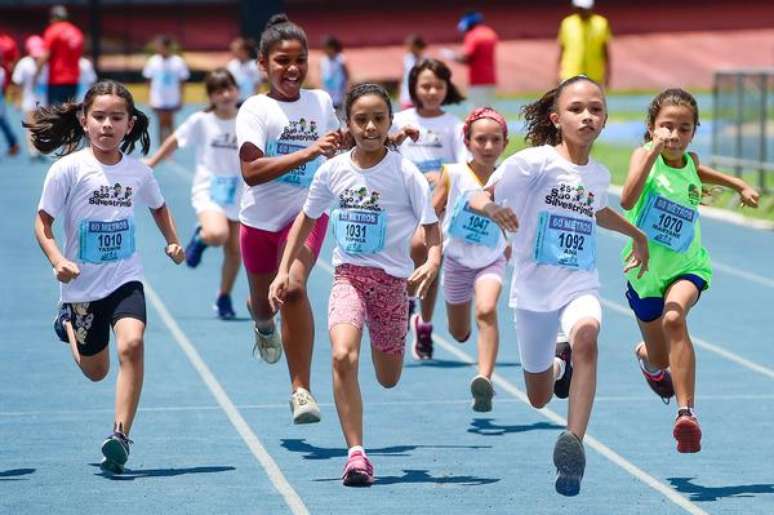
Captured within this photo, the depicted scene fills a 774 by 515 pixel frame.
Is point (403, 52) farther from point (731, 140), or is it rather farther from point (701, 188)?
point (701, 188)

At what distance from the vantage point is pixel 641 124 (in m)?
36.6

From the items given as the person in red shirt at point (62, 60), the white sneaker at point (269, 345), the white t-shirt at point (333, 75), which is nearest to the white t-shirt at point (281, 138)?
the white sneaker at point (269, 345)

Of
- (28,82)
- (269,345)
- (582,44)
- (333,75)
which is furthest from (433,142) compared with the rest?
(333,75)

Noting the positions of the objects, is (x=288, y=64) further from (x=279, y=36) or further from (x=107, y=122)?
(x=107, y=122)

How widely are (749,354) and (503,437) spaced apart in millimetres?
3561

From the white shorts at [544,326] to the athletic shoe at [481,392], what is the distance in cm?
130

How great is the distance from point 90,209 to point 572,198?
7.32 ft

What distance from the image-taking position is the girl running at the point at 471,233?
1148cm

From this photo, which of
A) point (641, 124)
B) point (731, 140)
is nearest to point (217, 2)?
point (641, 124)

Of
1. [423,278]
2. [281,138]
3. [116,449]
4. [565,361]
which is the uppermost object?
[281,138]

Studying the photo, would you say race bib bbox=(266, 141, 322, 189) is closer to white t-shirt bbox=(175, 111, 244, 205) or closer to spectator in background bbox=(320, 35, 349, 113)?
white t-shirt bbox=(175, 111, 244, 205)

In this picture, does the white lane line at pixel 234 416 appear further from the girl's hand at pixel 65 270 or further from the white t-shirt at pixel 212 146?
the girl's hand at pixel 65 270

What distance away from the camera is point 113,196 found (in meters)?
9.32

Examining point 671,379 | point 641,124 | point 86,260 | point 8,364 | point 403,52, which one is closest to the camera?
point 86,260
